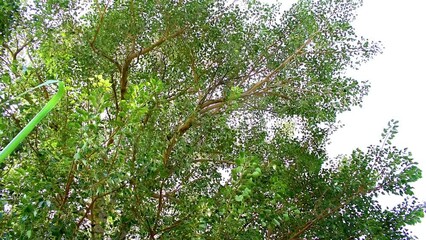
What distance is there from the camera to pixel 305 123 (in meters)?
5.77

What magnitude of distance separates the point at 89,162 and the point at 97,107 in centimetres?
34

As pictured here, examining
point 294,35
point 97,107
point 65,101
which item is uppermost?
point 294,35

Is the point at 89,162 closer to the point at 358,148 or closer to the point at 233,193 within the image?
the point at 233,193

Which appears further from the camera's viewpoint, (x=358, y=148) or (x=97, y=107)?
(x=358, y=148)

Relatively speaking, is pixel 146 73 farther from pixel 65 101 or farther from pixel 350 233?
pixel 350 233

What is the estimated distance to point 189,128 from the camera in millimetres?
4434

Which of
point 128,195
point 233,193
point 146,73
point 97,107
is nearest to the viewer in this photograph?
point 97,107

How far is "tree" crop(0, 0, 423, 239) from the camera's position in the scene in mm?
2609

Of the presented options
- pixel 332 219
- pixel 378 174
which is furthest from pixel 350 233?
pixel 378 174

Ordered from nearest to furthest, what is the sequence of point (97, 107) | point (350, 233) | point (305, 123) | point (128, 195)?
point (97, 107)
point (128, 195)
point (350, 233)
point (305, 123)

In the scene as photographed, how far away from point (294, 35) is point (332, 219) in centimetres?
232

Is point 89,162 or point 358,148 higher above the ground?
point 358,148

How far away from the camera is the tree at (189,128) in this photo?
8.56 ft

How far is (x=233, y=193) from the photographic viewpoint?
2762mm
